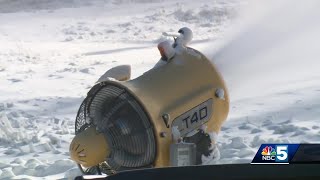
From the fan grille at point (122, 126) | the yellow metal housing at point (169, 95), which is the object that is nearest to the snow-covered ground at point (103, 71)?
the yellow metal housing at point (169, 95)

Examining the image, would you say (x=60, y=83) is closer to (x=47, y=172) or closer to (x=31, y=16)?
(x=47, y=172)

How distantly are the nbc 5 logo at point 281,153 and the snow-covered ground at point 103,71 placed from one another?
2837 millimetres

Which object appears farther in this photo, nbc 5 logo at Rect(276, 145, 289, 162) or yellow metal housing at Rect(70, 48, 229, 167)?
yellow metal housing at Rect(70, 48, 229, 167)

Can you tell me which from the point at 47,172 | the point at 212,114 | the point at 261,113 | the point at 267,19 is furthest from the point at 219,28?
the point at 212,114

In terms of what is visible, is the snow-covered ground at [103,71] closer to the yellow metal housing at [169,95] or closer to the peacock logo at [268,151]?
the yellow metal housing at [169,95]

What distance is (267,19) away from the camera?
9.70 metres

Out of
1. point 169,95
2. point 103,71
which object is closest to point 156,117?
point 169,95

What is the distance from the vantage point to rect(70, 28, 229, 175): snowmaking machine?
9.89 ft

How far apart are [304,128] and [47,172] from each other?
7.19 ft

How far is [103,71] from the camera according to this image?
32.9 feet

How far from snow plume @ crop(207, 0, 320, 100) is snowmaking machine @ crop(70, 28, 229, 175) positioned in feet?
11.9

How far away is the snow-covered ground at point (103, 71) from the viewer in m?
5.04

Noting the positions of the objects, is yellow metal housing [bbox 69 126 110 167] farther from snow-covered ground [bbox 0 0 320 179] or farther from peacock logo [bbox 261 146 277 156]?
peacock logo [bbox 261 146 277 156]

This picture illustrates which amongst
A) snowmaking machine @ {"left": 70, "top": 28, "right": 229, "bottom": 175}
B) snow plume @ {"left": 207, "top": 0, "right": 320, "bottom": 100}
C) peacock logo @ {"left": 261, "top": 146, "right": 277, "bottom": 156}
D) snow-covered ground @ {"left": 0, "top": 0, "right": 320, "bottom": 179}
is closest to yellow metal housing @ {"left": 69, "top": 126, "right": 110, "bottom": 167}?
snowmaking machine @ {"left": 70, "top": 28, "right": 229, "bottom": 175}
